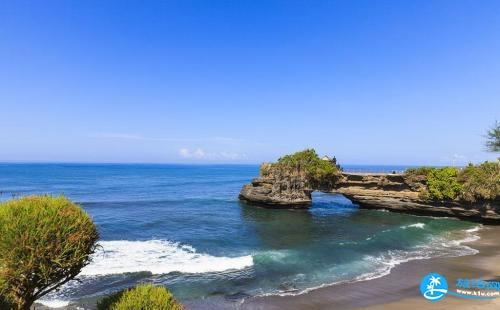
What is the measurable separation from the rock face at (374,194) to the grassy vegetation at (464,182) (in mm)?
1319

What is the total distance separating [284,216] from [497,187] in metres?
29.8

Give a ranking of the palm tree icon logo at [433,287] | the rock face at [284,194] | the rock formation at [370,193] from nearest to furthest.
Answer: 1. the palm tree icon logo at [433,287]
2. the rock formation at [370,193]
3. the rock face at [284,194]

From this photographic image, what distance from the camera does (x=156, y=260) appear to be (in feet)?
94.0

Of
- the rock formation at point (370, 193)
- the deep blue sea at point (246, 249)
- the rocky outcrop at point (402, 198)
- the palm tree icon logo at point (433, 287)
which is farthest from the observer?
the rock formation at point (370, 193)

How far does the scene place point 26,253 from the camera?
32.8ft

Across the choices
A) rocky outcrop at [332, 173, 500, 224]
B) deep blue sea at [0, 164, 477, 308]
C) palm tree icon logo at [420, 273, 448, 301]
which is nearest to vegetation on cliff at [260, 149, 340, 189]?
rocky outcrop at [332, 173, 500, 224]

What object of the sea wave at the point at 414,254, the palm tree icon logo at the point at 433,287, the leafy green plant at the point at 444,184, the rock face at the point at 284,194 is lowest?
the sea wave at the point at 414,254

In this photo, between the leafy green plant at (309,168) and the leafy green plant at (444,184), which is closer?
the leafy green plant at (444,184)

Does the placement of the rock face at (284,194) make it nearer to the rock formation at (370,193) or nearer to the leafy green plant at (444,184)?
the rock formation at (370,193)

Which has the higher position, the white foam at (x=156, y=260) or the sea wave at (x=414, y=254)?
the sea wave at (x=414, y=254)

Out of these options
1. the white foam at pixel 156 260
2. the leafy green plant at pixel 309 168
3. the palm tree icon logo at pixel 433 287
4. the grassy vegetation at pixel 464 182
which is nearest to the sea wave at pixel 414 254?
the palm tree icon logo at pixel 433 287

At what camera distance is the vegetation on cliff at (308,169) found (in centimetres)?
5981

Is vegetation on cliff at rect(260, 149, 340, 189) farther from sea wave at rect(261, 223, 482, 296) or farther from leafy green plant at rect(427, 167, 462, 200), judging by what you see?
sea wave at rect(261, 223, 482, 296)

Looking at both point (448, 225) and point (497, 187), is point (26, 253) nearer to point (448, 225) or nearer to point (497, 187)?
point (448, 225)
